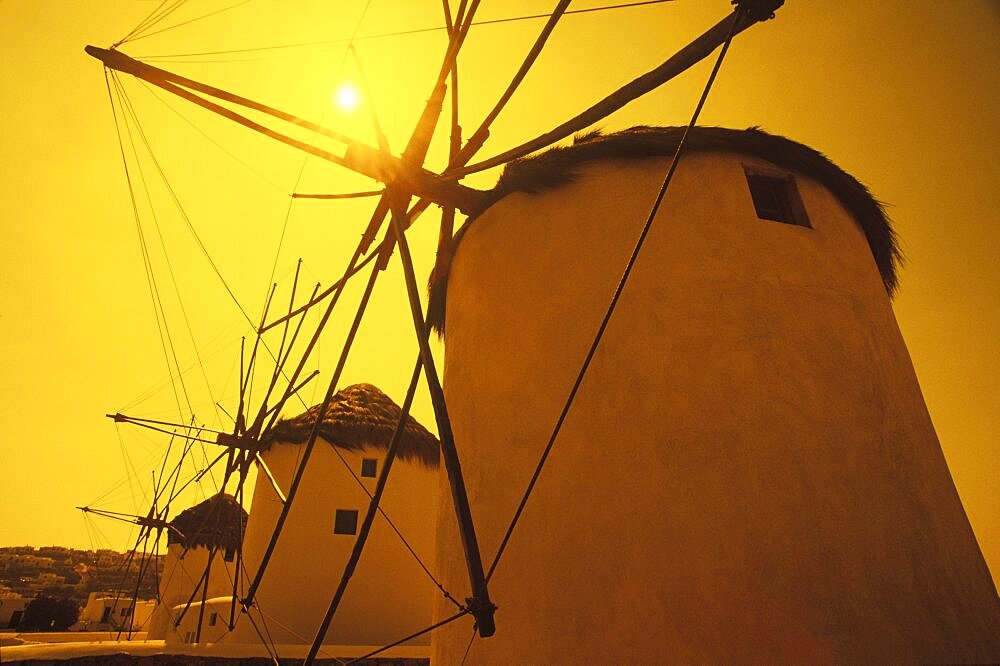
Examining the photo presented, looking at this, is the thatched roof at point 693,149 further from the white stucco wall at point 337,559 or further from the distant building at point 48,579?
the distant building at point 48,579

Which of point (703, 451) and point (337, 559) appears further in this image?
point (337, 559)

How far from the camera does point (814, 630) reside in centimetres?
365

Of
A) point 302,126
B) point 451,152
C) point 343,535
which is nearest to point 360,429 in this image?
point 343,535

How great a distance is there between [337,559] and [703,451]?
12.1 meters

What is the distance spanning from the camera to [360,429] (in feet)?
50.6

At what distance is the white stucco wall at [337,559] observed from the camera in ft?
43.9

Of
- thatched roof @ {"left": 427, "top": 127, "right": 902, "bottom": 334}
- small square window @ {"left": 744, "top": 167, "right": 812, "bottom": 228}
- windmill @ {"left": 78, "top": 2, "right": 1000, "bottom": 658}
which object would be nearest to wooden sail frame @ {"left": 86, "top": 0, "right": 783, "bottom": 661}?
windmill @ {"left": 78, "top": 2, "right": 1000, "bottom": 658}

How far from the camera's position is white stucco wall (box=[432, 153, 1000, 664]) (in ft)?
12.5

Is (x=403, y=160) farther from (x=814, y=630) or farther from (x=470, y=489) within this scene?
(x=814, y=630)

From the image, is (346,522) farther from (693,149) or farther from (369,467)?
(693,149)

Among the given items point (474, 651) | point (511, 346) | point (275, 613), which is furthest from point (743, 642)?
point (275, 613)

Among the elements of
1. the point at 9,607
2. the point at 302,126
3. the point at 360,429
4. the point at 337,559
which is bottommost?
the point at 9,607

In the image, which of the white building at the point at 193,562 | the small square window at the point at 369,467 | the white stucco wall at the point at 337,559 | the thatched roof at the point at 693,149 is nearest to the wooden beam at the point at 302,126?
the thatched roof at the point at 693,149

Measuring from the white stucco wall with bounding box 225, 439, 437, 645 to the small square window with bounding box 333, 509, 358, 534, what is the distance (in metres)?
0.11
